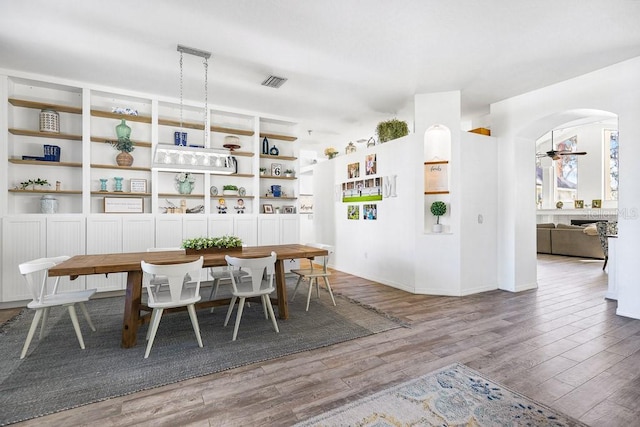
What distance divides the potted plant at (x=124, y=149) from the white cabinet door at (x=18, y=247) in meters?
1.26

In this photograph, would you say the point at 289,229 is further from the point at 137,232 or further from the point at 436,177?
the point at 436,177

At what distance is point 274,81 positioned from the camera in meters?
4.41

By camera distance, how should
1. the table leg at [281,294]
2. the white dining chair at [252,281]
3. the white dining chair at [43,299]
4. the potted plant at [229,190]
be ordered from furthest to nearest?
the potted plant at [229,190], the table leg at [281,294], the white dining chair at [252,281], the white dining chair at [43,299]

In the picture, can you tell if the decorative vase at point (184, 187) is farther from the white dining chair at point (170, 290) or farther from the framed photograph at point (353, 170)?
the framed photograph at point (353, 170)

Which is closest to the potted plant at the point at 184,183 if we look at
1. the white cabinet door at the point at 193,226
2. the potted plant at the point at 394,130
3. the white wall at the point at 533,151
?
the white cabinet door at the point at 193,226

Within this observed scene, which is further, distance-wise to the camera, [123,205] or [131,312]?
[123,205]

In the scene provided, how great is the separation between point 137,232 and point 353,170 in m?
3.96

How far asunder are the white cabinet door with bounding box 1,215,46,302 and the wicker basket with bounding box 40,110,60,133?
125cm

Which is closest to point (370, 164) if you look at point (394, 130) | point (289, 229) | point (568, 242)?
point (394, 130)

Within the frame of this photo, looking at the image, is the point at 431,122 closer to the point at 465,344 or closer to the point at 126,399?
the point at 465,344

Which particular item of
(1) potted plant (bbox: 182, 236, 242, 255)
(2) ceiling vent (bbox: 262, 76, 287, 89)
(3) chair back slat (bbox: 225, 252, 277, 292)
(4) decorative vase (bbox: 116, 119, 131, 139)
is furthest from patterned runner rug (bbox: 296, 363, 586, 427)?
(4) decorative vase (bbox: 116, 119, 131, 139)

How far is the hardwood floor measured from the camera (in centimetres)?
199

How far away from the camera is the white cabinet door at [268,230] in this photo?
582cm

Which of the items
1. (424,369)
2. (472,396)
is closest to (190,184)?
(424,369)
